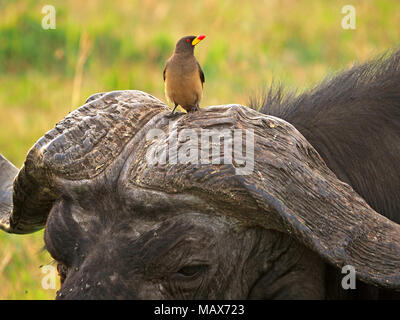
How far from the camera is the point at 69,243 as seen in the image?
354 cm

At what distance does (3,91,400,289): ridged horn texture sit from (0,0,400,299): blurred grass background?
17.9 ft

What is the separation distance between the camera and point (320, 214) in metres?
3.32

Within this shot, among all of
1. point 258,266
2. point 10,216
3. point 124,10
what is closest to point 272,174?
point 258,266

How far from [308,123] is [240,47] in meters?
7.69

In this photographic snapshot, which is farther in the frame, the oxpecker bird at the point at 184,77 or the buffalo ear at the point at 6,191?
the buffalo ear at the point at 6,191

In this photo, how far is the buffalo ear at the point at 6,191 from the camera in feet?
14.6

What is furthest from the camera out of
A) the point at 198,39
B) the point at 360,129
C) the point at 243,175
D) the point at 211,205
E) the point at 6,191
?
the point at 6,191

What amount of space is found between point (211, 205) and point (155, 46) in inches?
328

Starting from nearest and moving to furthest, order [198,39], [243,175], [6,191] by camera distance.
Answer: [243,175] → [198,39] → [6,191]

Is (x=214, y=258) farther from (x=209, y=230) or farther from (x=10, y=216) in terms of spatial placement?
(x=10, y=216)

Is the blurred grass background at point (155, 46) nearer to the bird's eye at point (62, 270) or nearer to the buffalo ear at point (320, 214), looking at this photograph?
the bird's eye at point (62, 270)

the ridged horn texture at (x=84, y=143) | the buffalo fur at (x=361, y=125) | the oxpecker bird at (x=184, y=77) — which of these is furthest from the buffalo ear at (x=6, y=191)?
the buffalo fur at (x=361, y=125)

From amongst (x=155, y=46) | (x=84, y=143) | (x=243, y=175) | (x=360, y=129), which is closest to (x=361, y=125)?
(x=360, y=129)

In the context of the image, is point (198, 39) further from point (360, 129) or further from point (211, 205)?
point (211, 205)
